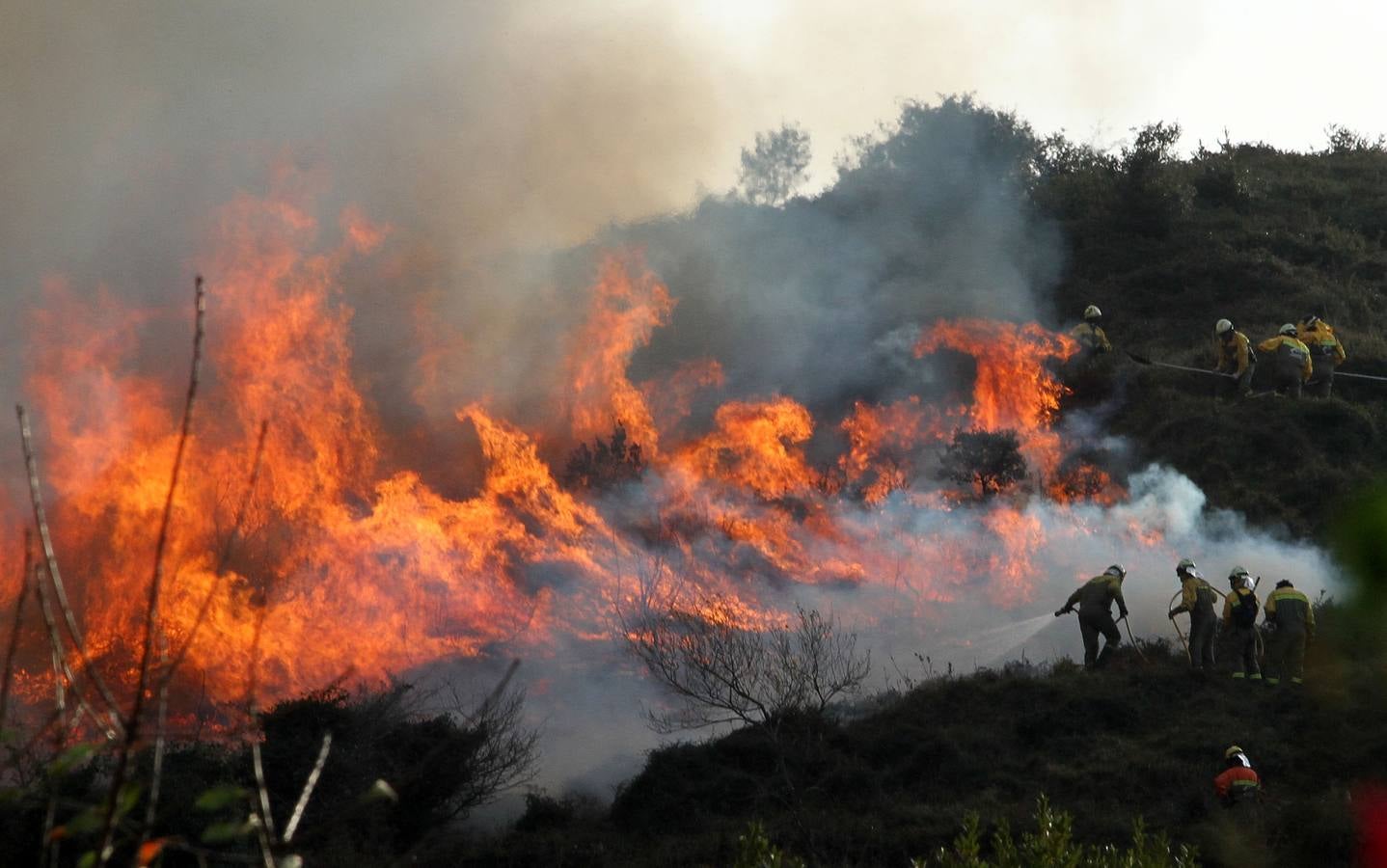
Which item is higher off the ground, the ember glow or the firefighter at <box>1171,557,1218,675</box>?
the ember glow

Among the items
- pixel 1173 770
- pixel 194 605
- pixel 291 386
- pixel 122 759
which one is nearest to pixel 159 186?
pixel 291 386

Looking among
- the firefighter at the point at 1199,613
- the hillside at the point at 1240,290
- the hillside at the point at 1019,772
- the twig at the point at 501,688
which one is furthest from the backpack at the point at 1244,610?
the twig at the point at 501,688

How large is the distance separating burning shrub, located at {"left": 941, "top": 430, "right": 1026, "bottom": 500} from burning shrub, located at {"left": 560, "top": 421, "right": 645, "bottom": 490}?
6523 mm

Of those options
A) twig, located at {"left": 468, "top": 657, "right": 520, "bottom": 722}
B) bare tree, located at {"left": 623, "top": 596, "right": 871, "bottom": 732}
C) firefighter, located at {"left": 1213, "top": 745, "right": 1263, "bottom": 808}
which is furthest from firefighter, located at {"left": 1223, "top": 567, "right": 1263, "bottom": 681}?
twig, located at {"left": 468, "top": 657, "right": 520, "bottom": 722}

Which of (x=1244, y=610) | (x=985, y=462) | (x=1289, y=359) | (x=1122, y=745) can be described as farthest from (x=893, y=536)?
(x=1289, y=359)

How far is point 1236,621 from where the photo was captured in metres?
19.2

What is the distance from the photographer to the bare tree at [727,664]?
18703 mm

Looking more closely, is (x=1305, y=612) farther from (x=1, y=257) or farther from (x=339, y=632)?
(x=1, y=257)

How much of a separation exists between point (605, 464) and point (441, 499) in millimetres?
3827

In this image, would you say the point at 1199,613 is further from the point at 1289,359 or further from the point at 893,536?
the point at 1289,359

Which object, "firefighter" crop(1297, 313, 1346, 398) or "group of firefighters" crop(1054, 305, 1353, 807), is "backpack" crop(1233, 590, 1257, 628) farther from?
"firefighter" crop(1297, 313, 1346, 398)

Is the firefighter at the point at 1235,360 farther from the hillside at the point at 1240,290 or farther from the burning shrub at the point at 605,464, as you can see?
the burning shrub at the point at 605,464

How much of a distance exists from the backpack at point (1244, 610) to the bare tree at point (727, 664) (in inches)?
210

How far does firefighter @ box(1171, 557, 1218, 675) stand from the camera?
1984cm
